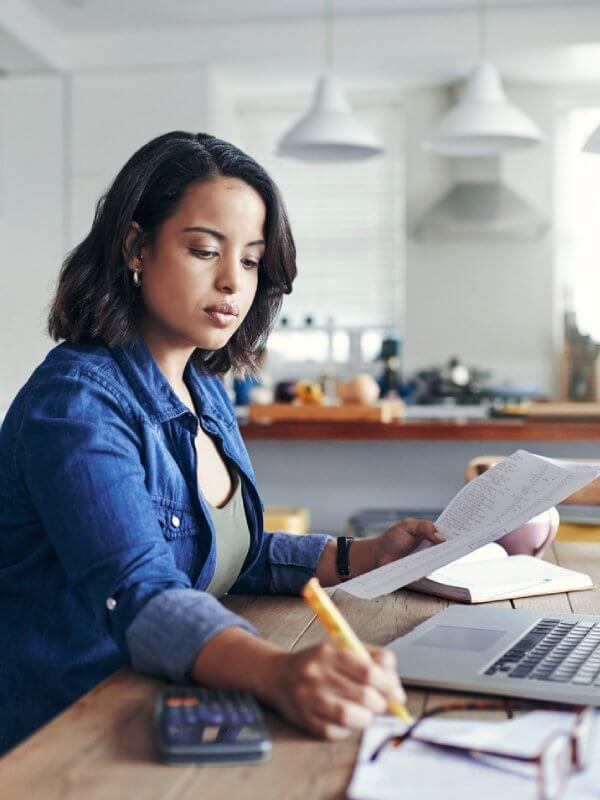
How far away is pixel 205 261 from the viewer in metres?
1.26

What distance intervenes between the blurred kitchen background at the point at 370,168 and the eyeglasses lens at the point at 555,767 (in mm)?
4018

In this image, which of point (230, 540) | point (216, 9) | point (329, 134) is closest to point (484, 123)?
point (329, 134)

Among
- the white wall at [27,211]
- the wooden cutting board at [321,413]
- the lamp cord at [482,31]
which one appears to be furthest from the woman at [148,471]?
the white wall at [27,211]

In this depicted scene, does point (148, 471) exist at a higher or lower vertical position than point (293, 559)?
higher

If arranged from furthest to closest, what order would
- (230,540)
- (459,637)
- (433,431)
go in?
1. (433,431)
2. (230,540)
3. (459,637)

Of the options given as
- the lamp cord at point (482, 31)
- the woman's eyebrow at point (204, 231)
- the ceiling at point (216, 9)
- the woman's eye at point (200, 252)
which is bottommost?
the woman's eye at point (200, 252)

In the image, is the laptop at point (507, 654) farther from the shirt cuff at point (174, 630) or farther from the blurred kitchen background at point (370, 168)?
the blurred kitchen background at point (370, 168)

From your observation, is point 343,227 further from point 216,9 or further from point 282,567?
point 282,567

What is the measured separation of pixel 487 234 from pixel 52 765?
5.38m

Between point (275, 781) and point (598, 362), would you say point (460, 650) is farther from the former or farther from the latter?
point (598, 362)

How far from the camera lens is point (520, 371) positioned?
5.91 m

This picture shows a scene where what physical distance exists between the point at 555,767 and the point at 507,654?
30 cm

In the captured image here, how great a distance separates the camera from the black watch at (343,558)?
146 centimetres

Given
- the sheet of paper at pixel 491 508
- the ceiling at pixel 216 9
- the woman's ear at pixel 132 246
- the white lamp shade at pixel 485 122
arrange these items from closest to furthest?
the sheet of paper at pixel 491 508 < the woman's ear at pixel 132 246 < the white lamp shade at pixel 485 122 < the ceiling at pixel 216 9
